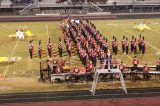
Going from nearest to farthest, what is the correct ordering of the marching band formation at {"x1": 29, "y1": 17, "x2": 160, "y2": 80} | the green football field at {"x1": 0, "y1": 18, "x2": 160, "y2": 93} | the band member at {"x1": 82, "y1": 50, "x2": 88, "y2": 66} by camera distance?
the green football field at {"x1": 0, "y1": 18, "x2": 160, "y2": 93}
the marching band formation at {"x1": 29, "y1": 17, "x2": 160, "y2": 80}
the band member at {"x1": 82, "y1": 50, "x2": 88, "y2": 66}

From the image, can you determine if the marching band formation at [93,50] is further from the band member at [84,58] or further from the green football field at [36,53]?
the green football field at [36,53]

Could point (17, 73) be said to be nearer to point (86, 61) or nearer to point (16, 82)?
point (16, 82)

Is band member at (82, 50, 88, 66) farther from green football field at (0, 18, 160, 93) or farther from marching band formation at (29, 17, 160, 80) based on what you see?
green football field at (0, 18, 160, 93)

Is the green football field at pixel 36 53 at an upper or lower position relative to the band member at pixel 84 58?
lower

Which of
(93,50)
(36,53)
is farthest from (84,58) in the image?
(36,53)

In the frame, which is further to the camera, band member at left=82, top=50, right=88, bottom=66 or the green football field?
band member at left=82, top=50, right=88, bottom=66

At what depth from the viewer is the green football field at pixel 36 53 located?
18734 millimetres

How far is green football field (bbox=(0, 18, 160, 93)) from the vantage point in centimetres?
1873

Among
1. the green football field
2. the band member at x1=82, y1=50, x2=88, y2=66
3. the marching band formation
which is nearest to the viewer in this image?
the green football field

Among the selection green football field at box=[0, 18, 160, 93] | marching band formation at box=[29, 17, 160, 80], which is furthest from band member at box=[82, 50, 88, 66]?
green football field at box=[0, 18, 160, 93]

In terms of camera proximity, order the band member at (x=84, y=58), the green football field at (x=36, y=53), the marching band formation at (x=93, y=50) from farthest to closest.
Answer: the band member at (x=84, y=58) < the marching band formation at (x=93, y=50) < the green football field at (x=36, y=53)

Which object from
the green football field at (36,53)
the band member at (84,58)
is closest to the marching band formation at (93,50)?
the band member at (84,58)

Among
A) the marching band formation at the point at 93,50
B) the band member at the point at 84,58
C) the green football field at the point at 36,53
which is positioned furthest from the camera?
the band member at the point at 84,58

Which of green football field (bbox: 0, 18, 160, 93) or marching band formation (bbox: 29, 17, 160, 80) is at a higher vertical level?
marching band formation (bbox: 29, 17, 160, 80)
